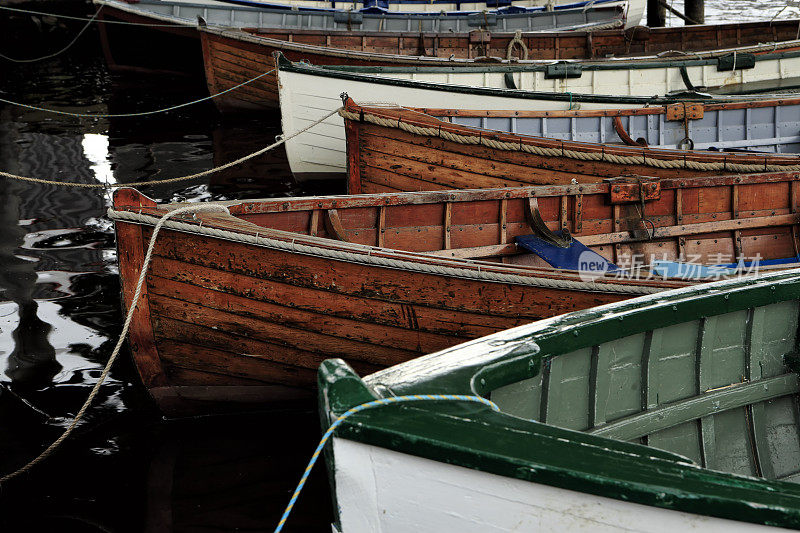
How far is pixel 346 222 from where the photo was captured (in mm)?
5496

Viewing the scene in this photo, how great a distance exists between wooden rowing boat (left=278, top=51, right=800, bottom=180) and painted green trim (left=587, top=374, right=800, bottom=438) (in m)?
5.14

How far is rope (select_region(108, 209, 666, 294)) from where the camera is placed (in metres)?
4.40

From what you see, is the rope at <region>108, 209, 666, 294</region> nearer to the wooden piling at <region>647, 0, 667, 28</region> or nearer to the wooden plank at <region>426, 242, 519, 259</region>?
the wooden plank at <region>426, 242, 519, 259</region>

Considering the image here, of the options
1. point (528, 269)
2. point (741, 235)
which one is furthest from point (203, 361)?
point (741, 235)

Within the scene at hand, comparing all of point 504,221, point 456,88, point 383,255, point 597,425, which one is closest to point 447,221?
point 504,221

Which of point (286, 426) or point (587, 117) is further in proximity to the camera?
point (587, 117)

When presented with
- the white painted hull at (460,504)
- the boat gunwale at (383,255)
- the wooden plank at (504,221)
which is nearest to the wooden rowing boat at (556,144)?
the wooden plank at (504,221)

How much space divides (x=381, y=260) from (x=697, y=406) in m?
1.92

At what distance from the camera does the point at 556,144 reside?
673 cm

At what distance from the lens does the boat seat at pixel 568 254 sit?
5402 millimetres

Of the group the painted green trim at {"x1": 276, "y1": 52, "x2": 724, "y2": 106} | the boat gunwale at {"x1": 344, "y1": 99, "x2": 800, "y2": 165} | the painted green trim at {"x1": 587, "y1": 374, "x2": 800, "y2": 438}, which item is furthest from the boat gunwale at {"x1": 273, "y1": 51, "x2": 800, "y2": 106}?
the painted green trim at {"x1": 587, "y1": 374, "x2": 800, "y2": 438}

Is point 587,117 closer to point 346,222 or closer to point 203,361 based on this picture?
point 346,222

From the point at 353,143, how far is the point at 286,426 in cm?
318

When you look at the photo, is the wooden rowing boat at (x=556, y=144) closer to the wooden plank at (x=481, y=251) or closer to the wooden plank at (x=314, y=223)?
the wooden plank at (x=481, y=251)
